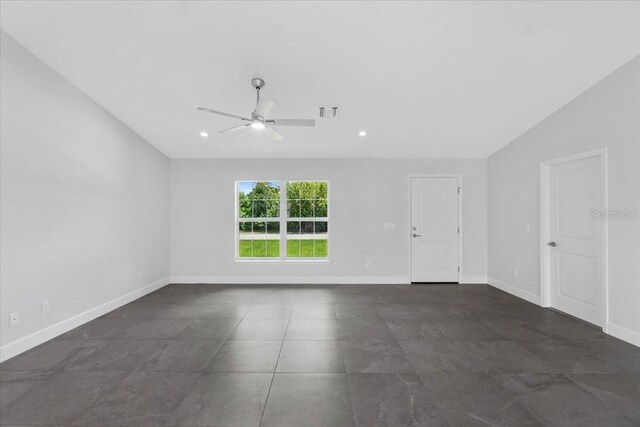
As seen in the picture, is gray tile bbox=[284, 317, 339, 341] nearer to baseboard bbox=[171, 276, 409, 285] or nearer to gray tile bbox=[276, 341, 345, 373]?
gray tile bbox=[276, 341, 345, 373]

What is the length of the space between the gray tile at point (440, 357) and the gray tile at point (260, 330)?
4.58ft

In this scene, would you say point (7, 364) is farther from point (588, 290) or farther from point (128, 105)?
point (588, 290)

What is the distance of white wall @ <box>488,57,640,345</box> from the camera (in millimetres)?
2852

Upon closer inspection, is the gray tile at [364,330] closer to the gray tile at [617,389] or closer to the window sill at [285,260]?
the gray tile at [617,389]

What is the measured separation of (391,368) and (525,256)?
134 inches

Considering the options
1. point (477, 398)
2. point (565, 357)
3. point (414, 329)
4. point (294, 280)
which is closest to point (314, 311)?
point (414, 329)

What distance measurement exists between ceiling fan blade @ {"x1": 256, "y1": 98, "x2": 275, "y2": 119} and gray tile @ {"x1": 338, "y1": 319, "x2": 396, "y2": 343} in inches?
103

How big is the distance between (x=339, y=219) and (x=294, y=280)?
1509 millimetres

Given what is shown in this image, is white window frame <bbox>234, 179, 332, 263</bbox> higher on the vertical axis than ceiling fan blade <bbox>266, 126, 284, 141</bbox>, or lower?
lower

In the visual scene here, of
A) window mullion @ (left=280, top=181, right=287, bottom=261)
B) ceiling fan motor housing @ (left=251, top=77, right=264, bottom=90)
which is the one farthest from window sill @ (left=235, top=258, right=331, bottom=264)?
ceiling fan motor housing @ (left=251, top=77, right=264, bottom=90)

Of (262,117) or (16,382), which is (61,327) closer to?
(16,382)

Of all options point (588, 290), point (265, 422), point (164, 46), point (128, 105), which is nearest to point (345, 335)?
point (265, 422)

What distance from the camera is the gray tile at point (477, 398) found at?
1.82m

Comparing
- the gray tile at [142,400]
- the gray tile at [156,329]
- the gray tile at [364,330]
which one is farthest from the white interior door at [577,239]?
the gray tile at [156,329]
